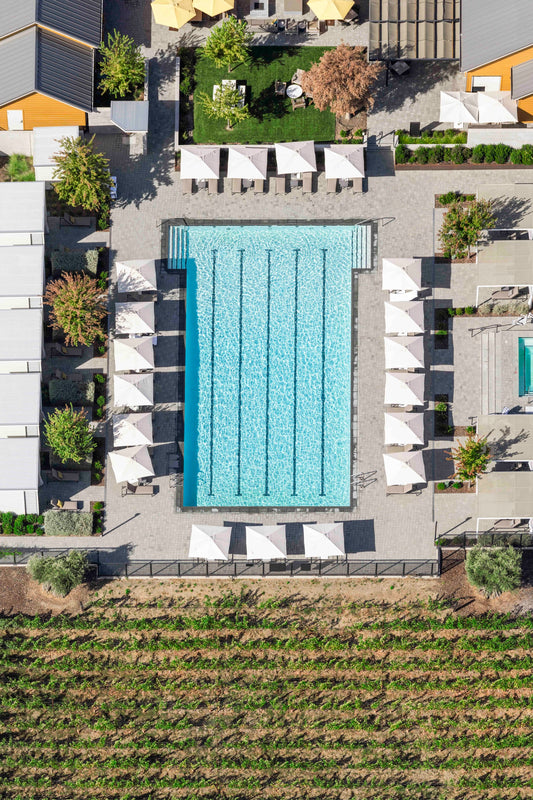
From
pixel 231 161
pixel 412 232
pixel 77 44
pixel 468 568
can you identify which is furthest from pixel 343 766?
pixel 77 44

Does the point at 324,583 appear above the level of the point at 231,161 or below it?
below

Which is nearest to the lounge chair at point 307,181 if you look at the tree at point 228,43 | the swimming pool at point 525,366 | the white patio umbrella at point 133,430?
the tree at point 228,43

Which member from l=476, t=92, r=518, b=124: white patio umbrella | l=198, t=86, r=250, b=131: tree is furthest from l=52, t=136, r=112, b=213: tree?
l=476, t=92, r=518, b=124: white patio umbrella

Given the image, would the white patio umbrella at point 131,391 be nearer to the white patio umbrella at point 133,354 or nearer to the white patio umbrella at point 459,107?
the white patio umbrella at point 133,354

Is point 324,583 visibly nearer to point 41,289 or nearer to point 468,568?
point 468,568

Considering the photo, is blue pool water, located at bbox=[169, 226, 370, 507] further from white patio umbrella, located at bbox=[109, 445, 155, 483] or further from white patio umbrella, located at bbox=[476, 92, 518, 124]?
white patio umbrella, located at bbox=[476, 92, 518, 124]

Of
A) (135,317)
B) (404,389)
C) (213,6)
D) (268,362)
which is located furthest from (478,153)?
(135,317)
